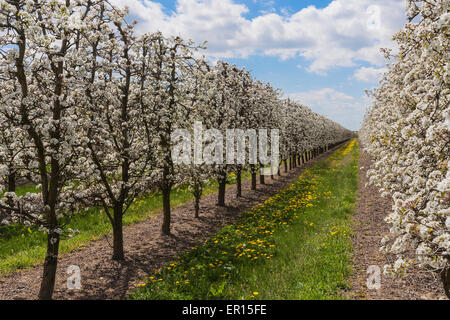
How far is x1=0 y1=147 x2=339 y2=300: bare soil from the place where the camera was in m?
8.95

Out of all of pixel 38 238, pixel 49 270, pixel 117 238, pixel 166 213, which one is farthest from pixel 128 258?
pixel 38 238

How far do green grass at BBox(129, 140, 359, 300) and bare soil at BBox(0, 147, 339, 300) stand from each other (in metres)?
0.85

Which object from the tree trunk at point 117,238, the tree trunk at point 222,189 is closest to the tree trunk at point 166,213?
the tree trunk at point 117,238

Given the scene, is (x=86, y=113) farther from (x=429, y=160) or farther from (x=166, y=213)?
(x=429, y=160)

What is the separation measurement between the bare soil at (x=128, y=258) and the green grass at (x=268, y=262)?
0.85 m

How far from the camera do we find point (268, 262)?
9734 millimetres

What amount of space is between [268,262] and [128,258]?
5.40 meters

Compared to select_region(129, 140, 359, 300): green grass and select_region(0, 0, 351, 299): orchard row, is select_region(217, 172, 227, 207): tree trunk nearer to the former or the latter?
select_region(0, 0, 351, 299): orchard row

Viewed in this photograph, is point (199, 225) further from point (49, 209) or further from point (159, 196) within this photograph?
point (49, 209)

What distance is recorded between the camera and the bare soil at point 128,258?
895cm

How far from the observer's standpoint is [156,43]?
12.0m

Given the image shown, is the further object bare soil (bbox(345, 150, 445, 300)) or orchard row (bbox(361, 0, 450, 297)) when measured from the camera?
bare soil (bbox(345, 150, 445, 300))

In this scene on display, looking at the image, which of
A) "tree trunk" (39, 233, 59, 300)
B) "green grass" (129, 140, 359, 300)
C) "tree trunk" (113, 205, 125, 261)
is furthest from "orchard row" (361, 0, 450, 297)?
"tree trunk" (113, 205, 125, 261)
